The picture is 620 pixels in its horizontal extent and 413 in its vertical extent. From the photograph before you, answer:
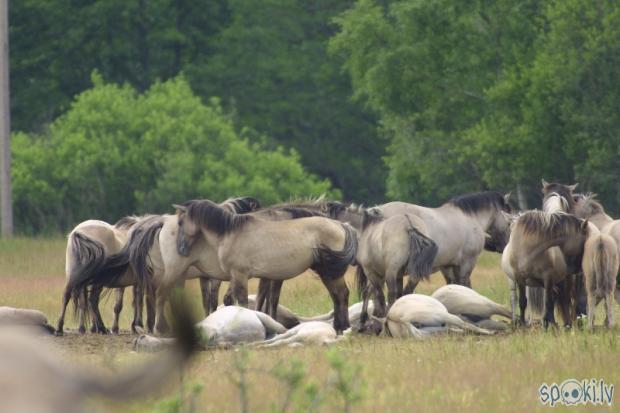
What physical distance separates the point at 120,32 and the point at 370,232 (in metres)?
40.8

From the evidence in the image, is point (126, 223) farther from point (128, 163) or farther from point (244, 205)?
point (128, 163)

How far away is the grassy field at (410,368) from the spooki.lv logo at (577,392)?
0.10 meters

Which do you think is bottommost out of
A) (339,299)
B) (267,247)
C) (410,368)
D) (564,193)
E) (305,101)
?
(410,368)

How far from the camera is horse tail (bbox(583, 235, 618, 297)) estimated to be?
1198 centimetres

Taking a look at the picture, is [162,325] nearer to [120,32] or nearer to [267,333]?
[267,333]

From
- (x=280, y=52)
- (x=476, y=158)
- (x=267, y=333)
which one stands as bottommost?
(x=267, y=333)

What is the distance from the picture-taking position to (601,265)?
12.1 m

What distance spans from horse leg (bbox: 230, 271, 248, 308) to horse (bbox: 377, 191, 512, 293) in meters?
2.36

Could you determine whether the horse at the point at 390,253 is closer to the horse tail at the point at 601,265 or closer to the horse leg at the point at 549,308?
the horse leg at the point at 549,308

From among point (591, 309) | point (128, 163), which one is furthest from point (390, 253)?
point (128, 163)

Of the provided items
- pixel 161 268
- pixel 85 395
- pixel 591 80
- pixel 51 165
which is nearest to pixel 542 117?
pixel 591 80

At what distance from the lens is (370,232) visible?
48.7 feet

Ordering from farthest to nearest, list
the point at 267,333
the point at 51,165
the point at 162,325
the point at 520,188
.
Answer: the point at 51,165, the point at 520,188, the point at 162,325, the point at 267,333

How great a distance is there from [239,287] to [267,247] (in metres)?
0.50
